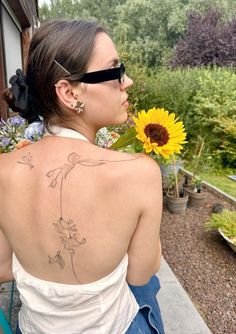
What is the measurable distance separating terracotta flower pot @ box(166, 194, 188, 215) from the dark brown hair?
3.69 metres

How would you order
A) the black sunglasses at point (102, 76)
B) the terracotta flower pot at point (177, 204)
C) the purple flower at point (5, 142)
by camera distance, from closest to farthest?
the black sunglasses at point (102, 76)
the purple flower at point (5, 142)
the terracotta flower pot at point (177, 204)

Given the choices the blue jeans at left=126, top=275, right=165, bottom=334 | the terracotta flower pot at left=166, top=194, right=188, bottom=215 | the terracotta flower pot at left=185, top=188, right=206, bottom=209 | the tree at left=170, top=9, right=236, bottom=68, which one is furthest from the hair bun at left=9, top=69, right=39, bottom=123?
the tree at left=170, top=9, right=236, bottom=68

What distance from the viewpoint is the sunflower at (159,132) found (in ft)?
3.11

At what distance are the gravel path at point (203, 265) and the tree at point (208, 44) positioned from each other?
12601 mm

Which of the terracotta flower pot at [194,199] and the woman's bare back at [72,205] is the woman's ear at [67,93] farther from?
the terracotta flower pot at [194,199]

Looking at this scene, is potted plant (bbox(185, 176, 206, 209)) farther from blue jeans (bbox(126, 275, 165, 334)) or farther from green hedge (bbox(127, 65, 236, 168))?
blue jeans (bbox(126, 275, 165, 334))

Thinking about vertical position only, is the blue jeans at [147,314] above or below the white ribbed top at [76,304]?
below

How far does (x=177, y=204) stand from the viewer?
4.59 meters

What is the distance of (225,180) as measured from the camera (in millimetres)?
6746

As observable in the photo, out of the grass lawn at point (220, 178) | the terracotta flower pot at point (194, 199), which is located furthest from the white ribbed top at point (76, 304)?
the grass lawn at point (220, 178)

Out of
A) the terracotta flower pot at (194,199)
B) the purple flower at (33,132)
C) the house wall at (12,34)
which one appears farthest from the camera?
the house wall at (12,34)

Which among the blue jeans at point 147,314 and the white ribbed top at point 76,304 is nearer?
the white ribbed top at point 76,304

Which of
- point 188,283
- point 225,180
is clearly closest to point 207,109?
point 225,180

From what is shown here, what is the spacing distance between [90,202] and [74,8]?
3641 cm
